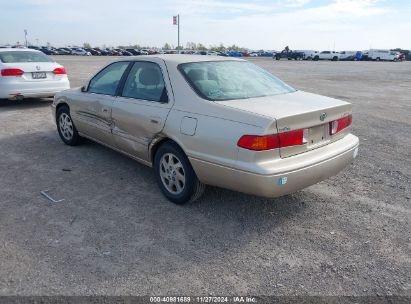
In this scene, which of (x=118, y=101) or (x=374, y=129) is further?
(x=374, y=129)

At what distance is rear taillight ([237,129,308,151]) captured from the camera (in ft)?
10.2

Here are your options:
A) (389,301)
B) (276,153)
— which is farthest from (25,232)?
(389,301)

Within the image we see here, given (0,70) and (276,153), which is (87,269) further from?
(0,70)

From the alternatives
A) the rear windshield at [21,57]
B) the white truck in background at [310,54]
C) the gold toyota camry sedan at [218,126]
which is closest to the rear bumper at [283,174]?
the gold toyota camry sedan at [218,126]

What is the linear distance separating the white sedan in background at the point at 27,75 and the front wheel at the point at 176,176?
633 cm

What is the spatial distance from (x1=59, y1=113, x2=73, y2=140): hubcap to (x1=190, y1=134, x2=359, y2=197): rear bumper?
3151mm

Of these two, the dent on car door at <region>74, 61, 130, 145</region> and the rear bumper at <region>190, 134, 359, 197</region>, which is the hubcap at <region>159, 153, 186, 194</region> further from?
the dent on car door at <region>74, 61, 130, 145</region>

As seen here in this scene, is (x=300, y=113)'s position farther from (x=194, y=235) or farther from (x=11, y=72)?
(x=11, y=72)

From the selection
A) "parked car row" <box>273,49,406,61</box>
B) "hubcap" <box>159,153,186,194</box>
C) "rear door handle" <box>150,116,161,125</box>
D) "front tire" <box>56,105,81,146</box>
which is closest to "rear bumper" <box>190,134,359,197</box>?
"hubcap" <box>159,153,186,194</box>

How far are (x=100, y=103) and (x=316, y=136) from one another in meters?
2.85

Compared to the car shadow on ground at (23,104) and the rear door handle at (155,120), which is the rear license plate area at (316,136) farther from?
the car shadow on ground at (23,104)

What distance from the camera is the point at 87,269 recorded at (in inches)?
114

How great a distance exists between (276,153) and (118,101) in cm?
226

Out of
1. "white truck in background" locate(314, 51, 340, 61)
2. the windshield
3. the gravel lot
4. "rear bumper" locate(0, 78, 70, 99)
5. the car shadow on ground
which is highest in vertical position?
"white truck in background" locate(314, 51, 340, 61)
